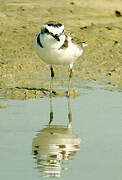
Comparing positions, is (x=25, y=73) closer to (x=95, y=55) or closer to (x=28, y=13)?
(x=95, y=55)

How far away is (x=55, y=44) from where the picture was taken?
31.4ft

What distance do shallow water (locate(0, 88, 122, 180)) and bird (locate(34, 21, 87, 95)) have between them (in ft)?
2.28

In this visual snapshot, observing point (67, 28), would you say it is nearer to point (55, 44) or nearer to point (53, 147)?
point (55, 44)

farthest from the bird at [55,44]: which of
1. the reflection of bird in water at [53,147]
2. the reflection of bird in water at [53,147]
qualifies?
the reflection of bird in water at [53,147]

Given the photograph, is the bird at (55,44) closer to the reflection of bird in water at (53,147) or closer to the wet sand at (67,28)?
the wet sand at (67,28)

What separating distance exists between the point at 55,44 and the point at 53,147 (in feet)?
9.50

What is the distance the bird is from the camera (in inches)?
368

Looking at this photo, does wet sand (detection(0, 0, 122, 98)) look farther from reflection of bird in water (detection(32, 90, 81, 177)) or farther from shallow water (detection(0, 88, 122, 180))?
reflection of bird in water (detection(32, 90, 81, 177))

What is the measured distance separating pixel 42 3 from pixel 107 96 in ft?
24.0

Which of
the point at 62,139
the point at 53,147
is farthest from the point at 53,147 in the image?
the point at 62,139

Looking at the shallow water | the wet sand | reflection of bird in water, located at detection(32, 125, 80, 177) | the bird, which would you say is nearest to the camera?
the shallow water

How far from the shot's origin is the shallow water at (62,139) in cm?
611

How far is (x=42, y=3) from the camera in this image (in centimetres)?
1677

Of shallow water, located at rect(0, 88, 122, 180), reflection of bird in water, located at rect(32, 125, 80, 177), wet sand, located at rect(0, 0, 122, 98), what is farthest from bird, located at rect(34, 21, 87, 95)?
reflection of bird in water, located at rect(32, 125, 80, 177)
